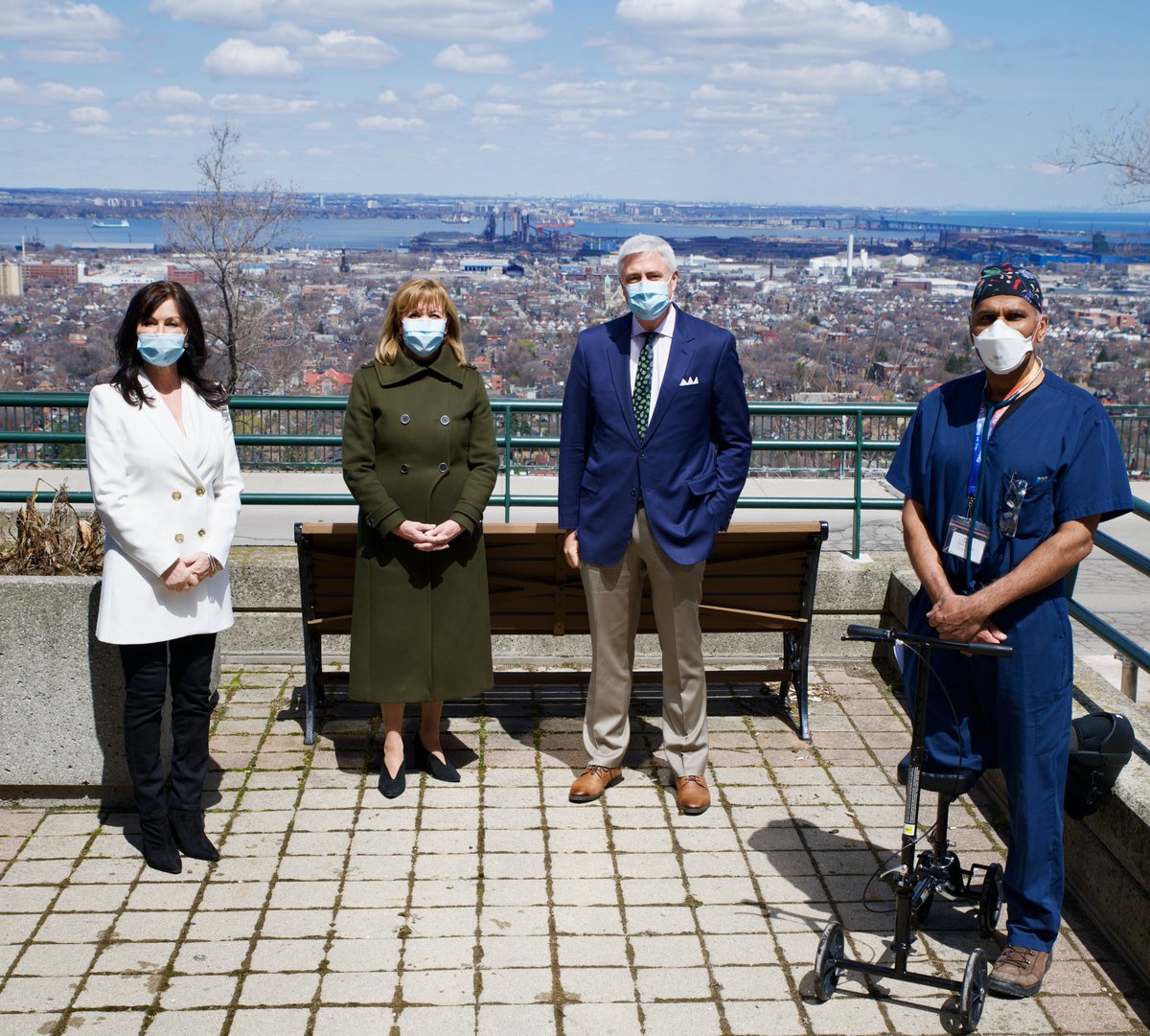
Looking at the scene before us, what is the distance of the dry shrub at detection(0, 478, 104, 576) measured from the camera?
17.3ft

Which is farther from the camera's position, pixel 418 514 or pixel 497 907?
pixel 418 514

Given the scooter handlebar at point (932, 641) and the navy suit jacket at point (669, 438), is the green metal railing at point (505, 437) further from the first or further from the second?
the scooter handlebar at point (932, 641)

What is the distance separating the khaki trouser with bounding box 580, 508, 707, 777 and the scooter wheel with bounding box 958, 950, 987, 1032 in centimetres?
181

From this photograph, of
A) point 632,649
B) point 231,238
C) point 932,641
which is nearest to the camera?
point 932,641

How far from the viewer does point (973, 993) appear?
3803 mm

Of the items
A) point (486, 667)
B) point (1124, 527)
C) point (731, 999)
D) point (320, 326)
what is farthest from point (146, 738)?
point (320, 326)

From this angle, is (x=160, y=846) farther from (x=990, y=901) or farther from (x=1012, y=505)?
(x=1012, y=505)

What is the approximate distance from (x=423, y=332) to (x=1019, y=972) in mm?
3152

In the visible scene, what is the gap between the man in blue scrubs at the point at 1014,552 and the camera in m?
3.88

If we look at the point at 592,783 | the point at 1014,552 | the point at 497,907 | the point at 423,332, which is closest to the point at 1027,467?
the point at 1014,552

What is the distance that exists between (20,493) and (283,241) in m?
42.2

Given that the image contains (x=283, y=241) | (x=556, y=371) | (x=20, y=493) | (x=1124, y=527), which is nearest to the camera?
(x=20, y=493)

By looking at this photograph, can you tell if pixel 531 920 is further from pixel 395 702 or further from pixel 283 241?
pixel 283 241

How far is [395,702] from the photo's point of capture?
560cm
